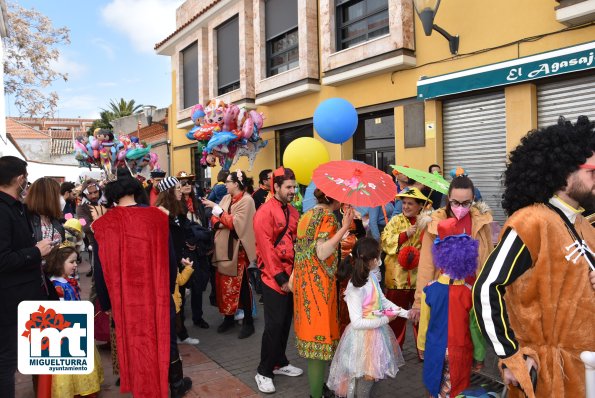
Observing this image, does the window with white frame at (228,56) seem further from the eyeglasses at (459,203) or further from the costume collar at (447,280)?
the costume collar at (447,280)

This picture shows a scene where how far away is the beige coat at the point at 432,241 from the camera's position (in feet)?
11.8

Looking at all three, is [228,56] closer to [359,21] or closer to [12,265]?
[359,21]

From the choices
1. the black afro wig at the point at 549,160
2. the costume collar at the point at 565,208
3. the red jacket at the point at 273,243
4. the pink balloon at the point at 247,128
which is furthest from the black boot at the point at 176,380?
the pink balloon at the point at 247,128

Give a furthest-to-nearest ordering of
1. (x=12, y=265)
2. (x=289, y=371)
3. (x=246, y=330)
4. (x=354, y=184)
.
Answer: (x=246, y=330)
(x=289, y=371)
(x=354, y=184)
(x=12, y=265)

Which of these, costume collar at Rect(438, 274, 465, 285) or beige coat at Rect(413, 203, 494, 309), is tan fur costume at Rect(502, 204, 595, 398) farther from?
beige coat at Rect(413, 203, 494, 309)

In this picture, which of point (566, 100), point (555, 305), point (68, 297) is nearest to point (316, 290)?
point (555, 305)

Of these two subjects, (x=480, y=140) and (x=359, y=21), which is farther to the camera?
(x=359, y=21)

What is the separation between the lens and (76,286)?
4.39 meters

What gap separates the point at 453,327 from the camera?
3230mm

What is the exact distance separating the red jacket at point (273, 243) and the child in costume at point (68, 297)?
62.9 inches

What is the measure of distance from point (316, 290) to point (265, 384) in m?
1.07

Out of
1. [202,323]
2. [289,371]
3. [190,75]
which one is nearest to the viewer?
[289,371]

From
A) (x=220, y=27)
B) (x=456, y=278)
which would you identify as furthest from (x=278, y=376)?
(x=220, y=27)

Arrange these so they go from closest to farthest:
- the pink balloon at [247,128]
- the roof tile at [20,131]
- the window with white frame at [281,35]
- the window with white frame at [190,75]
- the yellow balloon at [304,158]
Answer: the yellow balloon at [304,158], the pink balloon at [247,128], the window with white frame at [281,35], the window with white frame at [190,75], the roof tile at [20,131]
